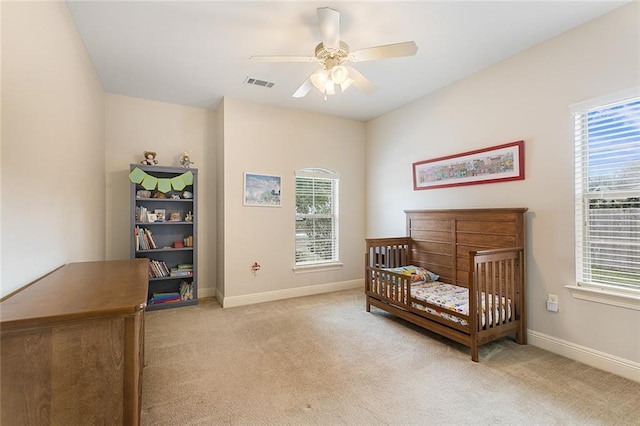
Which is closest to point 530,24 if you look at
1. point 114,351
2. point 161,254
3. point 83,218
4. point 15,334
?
point 114,351

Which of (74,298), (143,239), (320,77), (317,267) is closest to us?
(74,298)

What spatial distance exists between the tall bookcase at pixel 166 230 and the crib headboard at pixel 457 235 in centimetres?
302

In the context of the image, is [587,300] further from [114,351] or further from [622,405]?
[114,351]

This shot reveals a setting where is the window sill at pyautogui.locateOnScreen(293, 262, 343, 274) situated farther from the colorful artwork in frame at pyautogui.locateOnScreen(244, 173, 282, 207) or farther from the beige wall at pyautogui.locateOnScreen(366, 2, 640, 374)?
the beige wall at pyautogui.locateOnScreen(366, 2, 640, 374)

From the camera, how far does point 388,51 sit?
212 cm

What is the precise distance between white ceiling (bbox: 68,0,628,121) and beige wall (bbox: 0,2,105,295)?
0.41 m

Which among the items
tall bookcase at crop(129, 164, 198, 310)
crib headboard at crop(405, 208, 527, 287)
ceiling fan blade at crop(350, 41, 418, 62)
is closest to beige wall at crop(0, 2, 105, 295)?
tall bookcase at crop(129, 164, 198, 310)

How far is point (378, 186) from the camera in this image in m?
4.77

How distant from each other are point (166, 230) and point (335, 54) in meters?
3.28

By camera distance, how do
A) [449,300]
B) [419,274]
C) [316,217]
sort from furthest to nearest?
[316,217] → [419,274] → [449,300]

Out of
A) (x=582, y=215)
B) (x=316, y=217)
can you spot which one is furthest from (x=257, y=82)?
(x=582, y=215)

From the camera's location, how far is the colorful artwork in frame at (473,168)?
2904mm

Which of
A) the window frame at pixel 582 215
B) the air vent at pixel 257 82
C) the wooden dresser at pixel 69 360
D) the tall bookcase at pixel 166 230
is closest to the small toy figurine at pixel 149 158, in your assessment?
the tall bookcase at pixel 166 230

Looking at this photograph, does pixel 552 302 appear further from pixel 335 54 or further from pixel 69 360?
pixel 69 360
